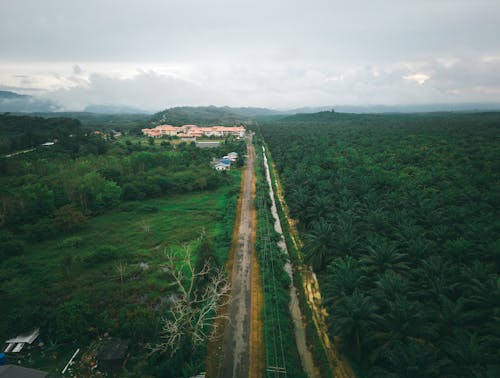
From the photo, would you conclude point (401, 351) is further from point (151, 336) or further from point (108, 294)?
point (108, 294)

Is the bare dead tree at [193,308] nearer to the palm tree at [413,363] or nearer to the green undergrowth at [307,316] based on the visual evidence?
the green undergrowth at [307,316]

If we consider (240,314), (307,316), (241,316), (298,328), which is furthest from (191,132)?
(298,328)

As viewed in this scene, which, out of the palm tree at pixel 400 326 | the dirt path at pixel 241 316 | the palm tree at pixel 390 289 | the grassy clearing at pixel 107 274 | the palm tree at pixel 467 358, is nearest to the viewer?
the palm tree at pixel 467 358

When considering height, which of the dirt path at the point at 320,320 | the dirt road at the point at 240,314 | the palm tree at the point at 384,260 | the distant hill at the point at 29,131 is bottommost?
the dirt path at the point at 320,320

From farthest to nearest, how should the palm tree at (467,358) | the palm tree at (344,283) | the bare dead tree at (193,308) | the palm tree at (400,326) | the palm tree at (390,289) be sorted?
1. the palm tree at (344,283)
2. the palm tree at (390,289)
3. the bare dead tree at (193,308)
4. the palm tree at (400,326)
5. the palm tree at (467,358)

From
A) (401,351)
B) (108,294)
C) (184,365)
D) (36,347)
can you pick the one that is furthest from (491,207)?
(36,347)

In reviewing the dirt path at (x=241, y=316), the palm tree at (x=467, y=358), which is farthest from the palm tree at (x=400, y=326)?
the dirt path at (x=241, y=316)

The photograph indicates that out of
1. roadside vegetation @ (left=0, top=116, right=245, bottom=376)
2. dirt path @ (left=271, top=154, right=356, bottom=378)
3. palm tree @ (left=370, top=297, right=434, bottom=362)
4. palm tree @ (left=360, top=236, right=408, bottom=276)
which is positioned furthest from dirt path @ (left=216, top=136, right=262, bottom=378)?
palm tree @ (left=360, top=236, right=408, bottom=276)
